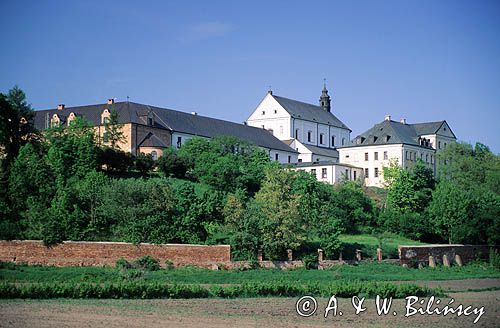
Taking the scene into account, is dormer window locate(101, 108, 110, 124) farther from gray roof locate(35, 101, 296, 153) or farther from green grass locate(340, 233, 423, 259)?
green grass locate(340, 233, 423, 259)

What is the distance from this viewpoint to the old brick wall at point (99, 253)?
38938 mm

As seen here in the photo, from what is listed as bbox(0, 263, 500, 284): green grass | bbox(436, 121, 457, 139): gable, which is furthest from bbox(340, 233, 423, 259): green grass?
bbox(436, 121, 457, 139): gable

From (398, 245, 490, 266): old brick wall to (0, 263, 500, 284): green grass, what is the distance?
1.52 m

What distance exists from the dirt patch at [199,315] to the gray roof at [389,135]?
48.9 metres

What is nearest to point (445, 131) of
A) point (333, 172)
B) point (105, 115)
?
point (333, 172)

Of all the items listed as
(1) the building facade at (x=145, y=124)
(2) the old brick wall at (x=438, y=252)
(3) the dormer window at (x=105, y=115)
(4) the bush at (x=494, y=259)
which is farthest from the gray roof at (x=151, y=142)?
(4) the bush at (x=494, y=259)

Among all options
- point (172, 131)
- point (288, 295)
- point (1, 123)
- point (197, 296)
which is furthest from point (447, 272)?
point (172, 131)

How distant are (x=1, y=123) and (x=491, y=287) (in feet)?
100

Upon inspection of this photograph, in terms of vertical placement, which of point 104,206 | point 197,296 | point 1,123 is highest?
point 1,123

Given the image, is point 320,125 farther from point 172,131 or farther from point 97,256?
point 97,256

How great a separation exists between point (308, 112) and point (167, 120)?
24.9 metres

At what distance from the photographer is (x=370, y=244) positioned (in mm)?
46781

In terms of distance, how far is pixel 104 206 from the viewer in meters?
42.7

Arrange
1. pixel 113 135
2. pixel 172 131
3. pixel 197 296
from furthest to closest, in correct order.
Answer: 1. pixel 172 131
2. pixel 113 135
3. pixel 197 296
